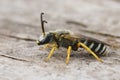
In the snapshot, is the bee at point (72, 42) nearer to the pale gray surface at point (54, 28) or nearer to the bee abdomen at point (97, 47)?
the bee abdomen at point (97, 47)

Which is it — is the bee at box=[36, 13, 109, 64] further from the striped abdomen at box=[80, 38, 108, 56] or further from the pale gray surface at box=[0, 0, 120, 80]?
the pale gray surface at box=[0, 0, 120, 80]

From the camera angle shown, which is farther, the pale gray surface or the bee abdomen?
the bee abdomen

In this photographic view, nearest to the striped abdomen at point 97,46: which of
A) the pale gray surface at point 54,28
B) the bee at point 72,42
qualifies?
the bee at point 72,42

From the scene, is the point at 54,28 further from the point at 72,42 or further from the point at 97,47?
the point at 97,47

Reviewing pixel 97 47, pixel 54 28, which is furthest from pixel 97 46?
pixel 54 28

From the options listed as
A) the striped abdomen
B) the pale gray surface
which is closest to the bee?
the striped abdomen
